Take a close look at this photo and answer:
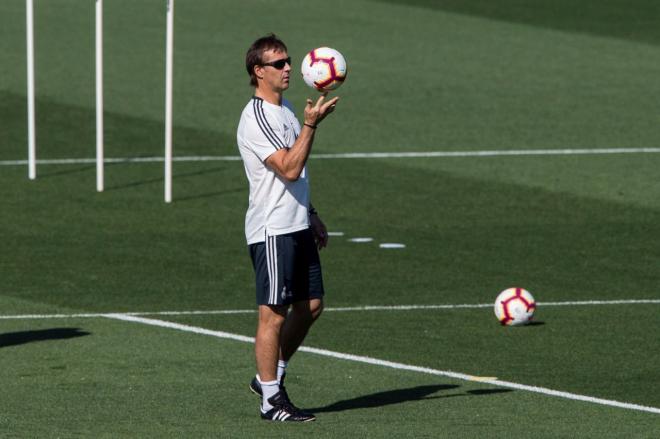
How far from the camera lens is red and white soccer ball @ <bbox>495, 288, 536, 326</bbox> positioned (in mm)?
14758

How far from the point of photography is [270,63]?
10984 mm

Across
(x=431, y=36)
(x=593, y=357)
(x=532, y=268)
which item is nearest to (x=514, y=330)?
(x=593, y=357)

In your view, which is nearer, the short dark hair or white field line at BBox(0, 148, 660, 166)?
the short dark hair

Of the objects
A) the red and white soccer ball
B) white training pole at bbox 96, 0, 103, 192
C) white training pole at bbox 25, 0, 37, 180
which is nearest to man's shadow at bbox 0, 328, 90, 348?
the red and white soccer ball

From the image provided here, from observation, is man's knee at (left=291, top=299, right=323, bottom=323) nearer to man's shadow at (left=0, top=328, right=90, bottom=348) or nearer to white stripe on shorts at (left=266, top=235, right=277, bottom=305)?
white stripe on shorts at (left=266, top=235, right=277, bottom=305)

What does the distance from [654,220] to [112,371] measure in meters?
9.33

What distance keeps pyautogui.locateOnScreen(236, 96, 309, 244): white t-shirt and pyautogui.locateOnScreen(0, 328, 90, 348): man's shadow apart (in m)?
3.54

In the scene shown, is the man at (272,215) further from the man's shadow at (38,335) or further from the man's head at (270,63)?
the man's shadow at (38,335)

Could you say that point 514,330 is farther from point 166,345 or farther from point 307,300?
point 307,300

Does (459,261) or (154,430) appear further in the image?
(459,261)

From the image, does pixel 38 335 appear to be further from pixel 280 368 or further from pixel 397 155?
pixel 397 155

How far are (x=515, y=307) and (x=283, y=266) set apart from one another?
4163 mm

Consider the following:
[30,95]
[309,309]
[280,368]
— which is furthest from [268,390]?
[30,95]

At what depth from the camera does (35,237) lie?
61.8 feet
